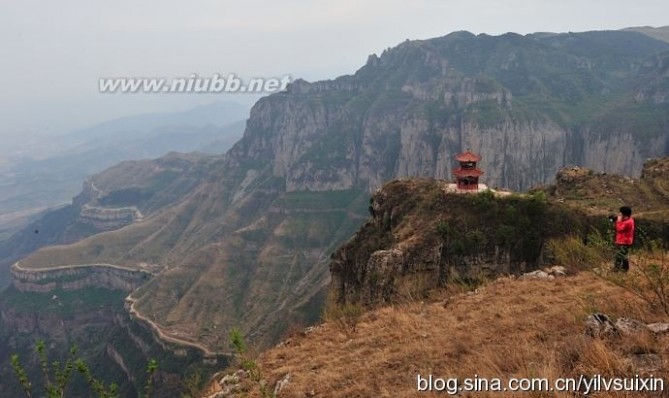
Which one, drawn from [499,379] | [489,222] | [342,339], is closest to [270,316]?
[489,222]

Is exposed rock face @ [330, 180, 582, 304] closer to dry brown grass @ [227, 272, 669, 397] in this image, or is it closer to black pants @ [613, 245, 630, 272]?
dry brown grass @ [227, 272, 669, 397]

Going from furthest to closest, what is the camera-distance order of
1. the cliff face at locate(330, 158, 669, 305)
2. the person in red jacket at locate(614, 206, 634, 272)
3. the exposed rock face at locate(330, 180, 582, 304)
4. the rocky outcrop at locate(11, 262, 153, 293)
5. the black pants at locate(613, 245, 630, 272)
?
the rocky outcrop at locate(11, 262, 153, 293) → the exposed rock face at locate(330, 180, 582, 304) → the cliff face at locate(330, 158, 669, 305) → the person in red jacket at locate(614, 206, 634, 272) → the black pants at locate(613, 245, 630, 272)

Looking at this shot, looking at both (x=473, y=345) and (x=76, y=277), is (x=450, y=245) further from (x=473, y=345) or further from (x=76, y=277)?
(x=76, y=277)

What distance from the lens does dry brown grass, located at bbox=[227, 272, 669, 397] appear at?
1012 cm

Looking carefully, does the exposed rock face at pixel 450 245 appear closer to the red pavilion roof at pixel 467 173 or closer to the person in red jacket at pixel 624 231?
the red pavilion roof at pixel 467 173

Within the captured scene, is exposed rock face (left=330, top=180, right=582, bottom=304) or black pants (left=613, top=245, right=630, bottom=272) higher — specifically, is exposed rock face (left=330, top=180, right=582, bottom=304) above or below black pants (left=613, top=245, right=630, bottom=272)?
below

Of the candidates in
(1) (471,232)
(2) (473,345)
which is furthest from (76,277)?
(2) (473,345)

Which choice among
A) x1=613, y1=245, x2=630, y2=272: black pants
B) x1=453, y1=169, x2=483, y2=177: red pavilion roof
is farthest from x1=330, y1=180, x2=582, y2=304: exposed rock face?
x1=613, y1=245, x2=630, y2=272: black pants

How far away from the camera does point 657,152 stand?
181 m

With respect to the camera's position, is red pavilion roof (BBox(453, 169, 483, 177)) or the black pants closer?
the black pants

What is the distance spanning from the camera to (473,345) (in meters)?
12.8

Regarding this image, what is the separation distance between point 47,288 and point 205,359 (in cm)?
11858

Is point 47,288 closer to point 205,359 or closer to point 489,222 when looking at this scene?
point 205,359

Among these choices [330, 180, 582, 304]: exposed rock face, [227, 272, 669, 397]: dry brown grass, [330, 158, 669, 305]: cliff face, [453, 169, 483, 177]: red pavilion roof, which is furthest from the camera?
[453, 169, 483, 177]: red pavilion roof
